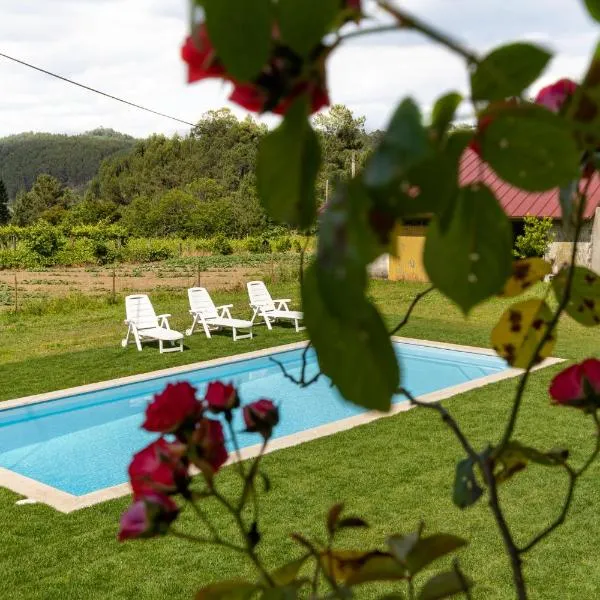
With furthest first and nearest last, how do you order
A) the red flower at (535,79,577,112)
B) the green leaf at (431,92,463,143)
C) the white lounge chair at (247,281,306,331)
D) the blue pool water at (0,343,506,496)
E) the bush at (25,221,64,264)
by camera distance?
the bush at (25,221,64,264), the white lounge chair at (247,281,306,331), the blue pool water at (0,343,506,496), the red flower at (535,79,577,112), the green leaf at (431,92,463,143)

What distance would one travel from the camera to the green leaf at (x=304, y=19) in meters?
0.33

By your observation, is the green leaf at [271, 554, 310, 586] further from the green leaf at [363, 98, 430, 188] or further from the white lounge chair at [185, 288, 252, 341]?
the white lounge chair at [185, 288, 252, 341]

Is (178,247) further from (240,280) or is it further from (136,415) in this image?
(136,415)

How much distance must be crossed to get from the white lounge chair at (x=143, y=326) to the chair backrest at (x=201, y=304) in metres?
0.64

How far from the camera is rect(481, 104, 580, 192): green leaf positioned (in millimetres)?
375

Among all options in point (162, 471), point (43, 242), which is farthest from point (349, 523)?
point (43, 242)

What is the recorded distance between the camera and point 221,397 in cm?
62

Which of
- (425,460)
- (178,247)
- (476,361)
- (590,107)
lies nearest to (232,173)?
(178,247)

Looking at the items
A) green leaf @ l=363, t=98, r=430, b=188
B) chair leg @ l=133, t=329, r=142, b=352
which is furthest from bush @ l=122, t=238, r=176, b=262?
green leaf @ l=363, t=98, r=430, b=188

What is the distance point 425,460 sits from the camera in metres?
5.89

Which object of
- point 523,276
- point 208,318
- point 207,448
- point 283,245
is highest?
point 523,276

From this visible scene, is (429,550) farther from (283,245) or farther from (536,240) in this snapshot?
(283,245)

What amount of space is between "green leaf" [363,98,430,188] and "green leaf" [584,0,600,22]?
9.6 inches

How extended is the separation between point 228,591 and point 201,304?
1117cm
